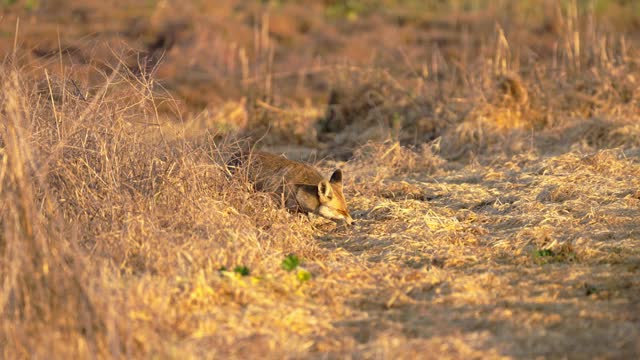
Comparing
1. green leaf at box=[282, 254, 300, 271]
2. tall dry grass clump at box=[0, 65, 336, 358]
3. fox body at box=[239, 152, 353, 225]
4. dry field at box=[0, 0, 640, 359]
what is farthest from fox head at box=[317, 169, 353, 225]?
green leaf at box=[282, 254, 300, 271]

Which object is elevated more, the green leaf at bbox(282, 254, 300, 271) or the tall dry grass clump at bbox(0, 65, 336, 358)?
the tall dry grass clump at bbox(0, 65, 336, 358)

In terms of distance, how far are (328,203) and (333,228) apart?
0.31 metres

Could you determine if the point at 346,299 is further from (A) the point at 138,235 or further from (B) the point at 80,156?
(B) the point at 80,156

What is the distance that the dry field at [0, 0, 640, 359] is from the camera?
18.0 feet

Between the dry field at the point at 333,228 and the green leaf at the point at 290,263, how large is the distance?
0.04ft

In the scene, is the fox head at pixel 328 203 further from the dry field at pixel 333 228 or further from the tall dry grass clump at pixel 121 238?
the tall dry grass clump at pixel 121 238

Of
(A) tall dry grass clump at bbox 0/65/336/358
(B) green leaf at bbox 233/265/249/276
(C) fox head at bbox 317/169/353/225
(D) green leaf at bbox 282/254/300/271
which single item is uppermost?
(A) tall dry grass clump at bbox 0/65/336/358

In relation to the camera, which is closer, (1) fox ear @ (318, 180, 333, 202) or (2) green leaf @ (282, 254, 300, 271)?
(2) green leaf @ (282, 254, 300, 271)

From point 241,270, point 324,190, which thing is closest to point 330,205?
point 324,190

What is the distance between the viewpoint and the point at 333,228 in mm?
8695

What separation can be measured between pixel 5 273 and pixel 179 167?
7.40 feet

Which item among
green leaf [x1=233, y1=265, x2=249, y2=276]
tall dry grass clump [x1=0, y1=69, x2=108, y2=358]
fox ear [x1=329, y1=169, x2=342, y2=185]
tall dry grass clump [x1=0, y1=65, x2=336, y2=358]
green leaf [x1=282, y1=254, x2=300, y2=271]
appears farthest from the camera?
fox ear [x1=329, y1=169, x2=342, y2=185]

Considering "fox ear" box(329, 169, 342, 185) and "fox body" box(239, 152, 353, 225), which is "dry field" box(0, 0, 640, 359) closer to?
"fox body" box(239, 152, 353, 225)

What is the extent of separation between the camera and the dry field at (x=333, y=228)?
547 cm
